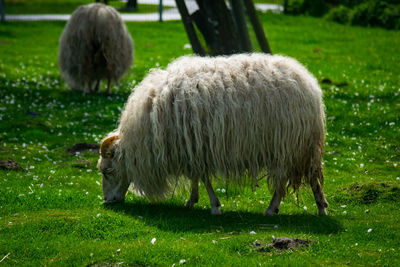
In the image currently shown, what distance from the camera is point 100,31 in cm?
1459

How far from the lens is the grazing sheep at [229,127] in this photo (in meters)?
6.91

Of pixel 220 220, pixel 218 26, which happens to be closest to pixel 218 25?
pixel 218 26

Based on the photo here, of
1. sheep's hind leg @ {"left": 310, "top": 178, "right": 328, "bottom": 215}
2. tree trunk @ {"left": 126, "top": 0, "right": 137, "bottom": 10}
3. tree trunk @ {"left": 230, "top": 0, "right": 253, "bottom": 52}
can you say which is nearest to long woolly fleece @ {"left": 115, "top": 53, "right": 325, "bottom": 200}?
sheep's hind leg @ {"left": 310, "top": 178, "right": 328, "bottom": 215}

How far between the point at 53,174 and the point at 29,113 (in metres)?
4.31

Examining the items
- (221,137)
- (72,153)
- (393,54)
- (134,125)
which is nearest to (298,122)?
(221,137)

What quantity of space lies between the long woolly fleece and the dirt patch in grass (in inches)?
40.3

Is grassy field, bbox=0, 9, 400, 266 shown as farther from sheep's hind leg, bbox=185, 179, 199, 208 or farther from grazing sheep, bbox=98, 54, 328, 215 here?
grazing sheep, bbox=98, 54, 328, 215

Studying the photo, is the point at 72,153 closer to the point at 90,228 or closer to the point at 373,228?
the point at 90,228

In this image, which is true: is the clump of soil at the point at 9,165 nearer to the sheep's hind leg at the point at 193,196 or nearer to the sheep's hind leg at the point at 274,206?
the sheep's hind leg at the point at 193,196

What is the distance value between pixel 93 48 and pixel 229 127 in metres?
8.88

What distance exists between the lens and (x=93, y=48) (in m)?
14.8

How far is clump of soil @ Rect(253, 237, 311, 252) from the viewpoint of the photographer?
5773mm

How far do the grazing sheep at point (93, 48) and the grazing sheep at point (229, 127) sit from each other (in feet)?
25.5

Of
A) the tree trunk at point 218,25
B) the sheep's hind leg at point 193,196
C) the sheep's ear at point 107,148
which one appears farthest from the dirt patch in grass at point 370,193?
the tree trunk at point 218,25
